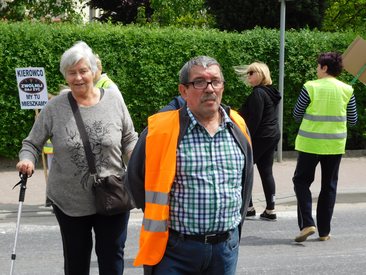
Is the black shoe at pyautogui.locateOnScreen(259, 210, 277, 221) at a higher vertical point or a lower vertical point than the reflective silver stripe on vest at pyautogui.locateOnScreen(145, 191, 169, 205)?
lower

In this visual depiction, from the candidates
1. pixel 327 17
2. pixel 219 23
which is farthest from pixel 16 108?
pixel 327 17

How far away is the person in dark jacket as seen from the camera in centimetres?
893

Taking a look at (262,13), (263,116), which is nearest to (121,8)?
(262,13)

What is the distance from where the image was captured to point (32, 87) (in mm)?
10711

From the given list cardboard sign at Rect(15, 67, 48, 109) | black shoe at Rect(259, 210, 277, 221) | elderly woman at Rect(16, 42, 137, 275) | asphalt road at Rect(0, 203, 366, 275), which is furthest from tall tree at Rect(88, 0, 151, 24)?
elderly woman at Rect(16, 42, 137, 275)

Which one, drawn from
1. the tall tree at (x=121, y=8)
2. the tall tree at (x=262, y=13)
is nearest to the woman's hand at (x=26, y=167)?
the tall tree at (x=262, y=13)

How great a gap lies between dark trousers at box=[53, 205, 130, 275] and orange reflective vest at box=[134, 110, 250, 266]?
91 cm

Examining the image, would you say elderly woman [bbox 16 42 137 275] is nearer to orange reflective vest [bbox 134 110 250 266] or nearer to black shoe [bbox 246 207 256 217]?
orange reflective vest [bbox 134 110 250 266]

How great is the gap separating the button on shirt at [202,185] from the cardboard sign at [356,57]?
4.72m

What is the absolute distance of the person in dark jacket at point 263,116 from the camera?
8.93 meters

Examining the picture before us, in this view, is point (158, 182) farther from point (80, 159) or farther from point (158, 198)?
point (80, 159)

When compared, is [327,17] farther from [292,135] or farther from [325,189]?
[325,189]

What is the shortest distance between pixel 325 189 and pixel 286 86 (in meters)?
6.65

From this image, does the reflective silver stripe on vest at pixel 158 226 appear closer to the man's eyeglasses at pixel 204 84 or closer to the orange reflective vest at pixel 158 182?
the orange reflective vest at pixel 158 182
